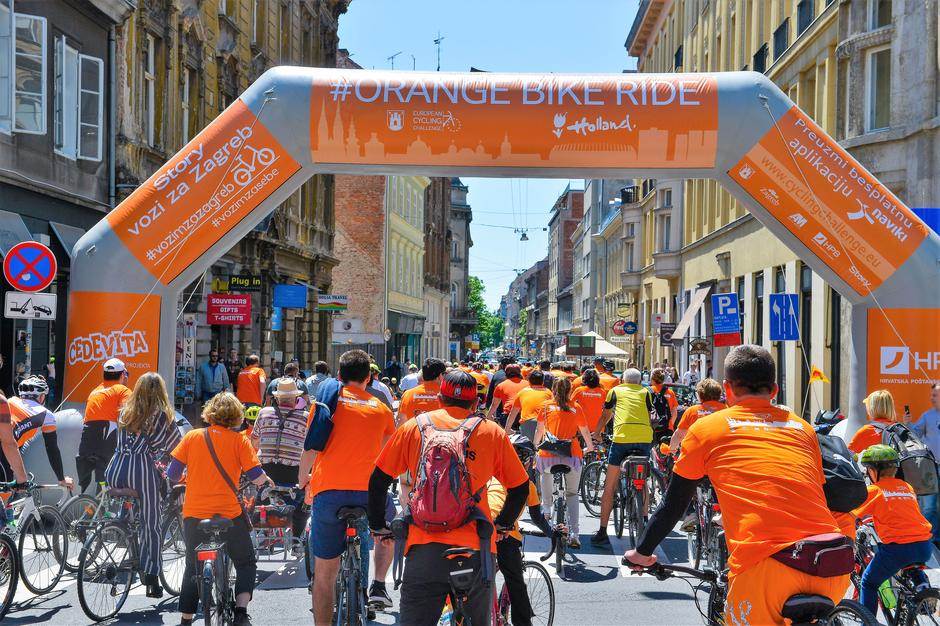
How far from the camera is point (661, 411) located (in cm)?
1409

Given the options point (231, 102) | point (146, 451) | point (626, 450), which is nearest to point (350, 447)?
point (146, 451)

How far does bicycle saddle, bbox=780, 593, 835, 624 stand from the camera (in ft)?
13.4

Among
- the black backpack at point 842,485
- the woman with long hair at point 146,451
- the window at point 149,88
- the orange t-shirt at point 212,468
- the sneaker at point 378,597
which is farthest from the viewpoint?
the window at point 149,88

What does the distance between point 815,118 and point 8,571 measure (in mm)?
20579

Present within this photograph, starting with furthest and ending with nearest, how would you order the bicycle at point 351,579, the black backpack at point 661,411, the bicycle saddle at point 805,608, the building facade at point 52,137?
the building facade at point 52,137
the black backpack at point 661,411
the bicycle at point 351,579
the bicycle saddle at point 805,608

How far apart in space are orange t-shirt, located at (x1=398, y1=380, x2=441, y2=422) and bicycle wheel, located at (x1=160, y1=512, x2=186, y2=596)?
7.90 feet

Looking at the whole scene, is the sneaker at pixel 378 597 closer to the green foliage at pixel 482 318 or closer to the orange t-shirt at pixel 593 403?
the orange t-shirt at pixel 593 403

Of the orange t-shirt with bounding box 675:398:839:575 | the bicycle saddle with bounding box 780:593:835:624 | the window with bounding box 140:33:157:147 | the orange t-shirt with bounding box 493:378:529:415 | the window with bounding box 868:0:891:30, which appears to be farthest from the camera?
the window with bounding box 140:33:157:147

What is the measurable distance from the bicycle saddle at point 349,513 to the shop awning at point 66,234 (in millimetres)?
11238

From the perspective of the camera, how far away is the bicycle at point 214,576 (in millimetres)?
6406

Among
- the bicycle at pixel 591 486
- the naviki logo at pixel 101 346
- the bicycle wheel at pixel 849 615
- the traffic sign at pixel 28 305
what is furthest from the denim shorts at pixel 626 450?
the bicycle wheel at pixel 849 615

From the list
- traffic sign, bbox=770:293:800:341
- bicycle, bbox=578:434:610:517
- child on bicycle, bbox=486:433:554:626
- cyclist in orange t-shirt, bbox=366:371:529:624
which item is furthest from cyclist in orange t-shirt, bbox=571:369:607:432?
cyclist in orange t-shirt, bbox=366:371:529:624

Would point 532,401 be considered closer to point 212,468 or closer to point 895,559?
point 212,468

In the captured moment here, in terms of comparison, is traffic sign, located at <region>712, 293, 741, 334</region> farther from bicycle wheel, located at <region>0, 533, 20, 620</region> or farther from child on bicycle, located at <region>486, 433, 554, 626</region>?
bicycle wheel, located at <region>0, 533, 20, 620</region>
